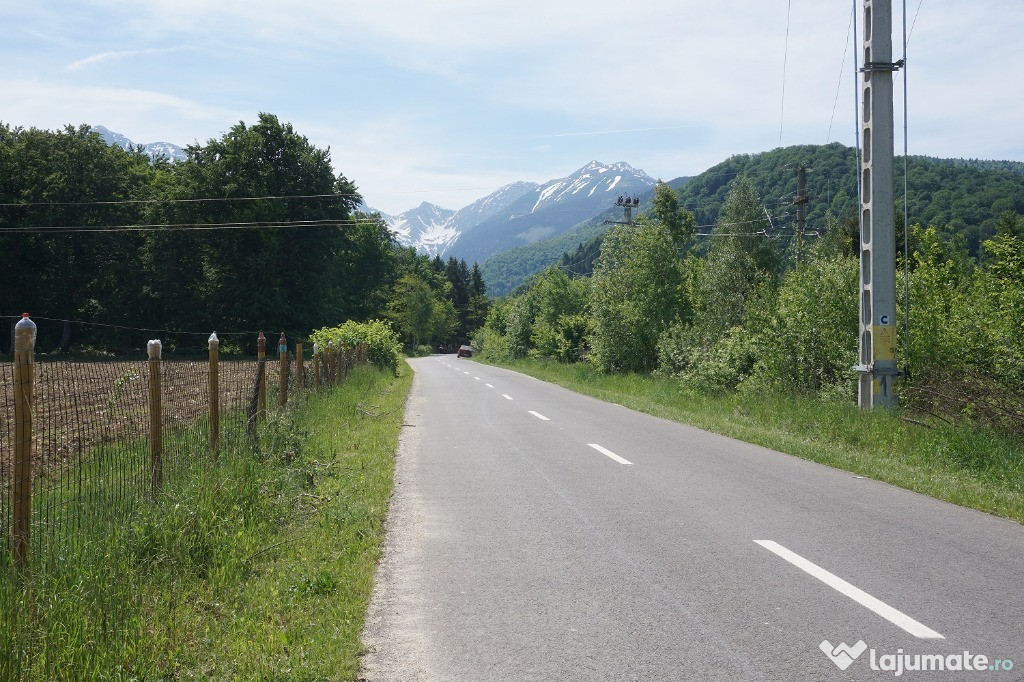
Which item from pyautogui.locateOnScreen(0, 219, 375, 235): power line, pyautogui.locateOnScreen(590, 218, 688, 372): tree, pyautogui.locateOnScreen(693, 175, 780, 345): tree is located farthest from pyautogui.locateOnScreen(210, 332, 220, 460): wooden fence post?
pyautogui.locateOnScreen(0, 219, 375, 235): power line

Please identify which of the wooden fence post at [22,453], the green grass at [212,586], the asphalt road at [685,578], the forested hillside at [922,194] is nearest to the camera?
the green grass at [212,586]

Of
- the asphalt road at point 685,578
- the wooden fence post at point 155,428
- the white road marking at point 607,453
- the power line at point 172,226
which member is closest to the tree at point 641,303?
Answer: the white road marking at point 607,453

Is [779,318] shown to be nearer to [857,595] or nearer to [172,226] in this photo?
[857,595]

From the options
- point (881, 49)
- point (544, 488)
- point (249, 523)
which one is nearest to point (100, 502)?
point (249, 523)

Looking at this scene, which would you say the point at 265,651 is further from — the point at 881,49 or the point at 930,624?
the point at 881,49

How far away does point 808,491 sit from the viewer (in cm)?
841

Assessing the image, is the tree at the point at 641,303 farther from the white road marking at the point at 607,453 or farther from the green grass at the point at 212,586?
the green grass at the point at 212,586

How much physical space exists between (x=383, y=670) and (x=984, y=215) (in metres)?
87.8

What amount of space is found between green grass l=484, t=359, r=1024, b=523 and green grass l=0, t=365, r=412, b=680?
20.1 ft

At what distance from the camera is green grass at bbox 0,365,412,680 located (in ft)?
12.5

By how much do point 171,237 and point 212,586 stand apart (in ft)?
168

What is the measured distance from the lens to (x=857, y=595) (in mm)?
4887

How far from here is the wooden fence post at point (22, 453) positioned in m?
4.21

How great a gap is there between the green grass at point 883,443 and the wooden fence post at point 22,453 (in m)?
7.84
